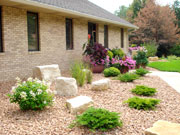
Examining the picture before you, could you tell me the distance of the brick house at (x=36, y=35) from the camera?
798cm

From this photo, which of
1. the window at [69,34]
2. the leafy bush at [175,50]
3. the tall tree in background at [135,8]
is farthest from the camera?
the tall tree in background at [135,8]

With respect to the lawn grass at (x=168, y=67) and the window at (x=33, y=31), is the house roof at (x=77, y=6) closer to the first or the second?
the window at (x=33, y=31)

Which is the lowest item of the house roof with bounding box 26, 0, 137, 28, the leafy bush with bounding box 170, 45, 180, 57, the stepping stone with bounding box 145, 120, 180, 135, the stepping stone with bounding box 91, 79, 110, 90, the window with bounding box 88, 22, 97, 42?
the stepping stone with bounding box 145, 120, 180, 135

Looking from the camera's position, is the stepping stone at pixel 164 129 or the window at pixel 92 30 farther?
the window at pixel 92 30

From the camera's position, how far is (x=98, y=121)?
3627 millimetres

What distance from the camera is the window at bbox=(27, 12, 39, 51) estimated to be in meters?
9.16

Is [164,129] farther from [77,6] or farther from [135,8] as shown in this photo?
[135,8]

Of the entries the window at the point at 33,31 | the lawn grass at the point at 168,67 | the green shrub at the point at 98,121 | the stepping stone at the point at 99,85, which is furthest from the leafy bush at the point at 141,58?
the green shrub at the point at 98,121

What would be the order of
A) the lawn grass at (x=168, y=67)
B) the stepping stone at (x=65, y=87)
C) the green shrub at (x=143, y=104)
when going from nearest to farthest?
the green shrub at (x=143, y=104)
the stepping stone at (x=65, y=87)
the lawn grass at (x=168, y=67)

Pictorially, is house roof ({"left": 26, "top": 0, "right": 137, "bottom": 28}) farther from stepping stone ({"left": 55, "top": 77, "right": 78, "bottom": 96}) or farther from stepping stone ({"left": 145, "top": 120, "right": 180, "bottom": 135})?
stepping stone ({"left": 145, "top": 120, "right": 180, "bottom": 135})

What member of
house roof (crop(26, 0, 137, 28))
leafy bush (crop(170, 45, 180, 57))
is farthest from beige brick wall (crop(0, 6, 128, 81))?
leafy bush (crop(170, 45, 180, 57))

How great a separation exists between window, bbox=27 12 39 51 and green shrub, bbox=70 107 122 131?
6.12 m

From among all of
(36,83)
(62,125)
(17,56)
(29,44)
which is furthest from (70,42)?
(62,125)

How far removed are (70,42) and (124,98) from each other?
6.64 meters
